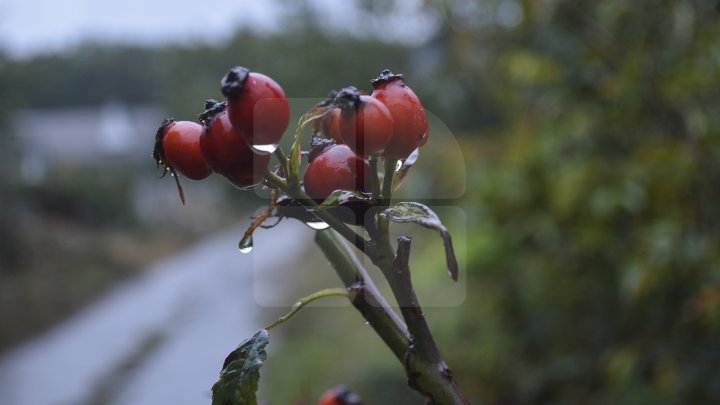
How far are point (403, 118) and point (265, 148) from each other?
123mm

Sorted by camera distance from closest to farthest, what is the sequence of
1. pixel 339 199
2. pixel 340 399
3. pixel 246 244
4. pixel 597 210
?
pixel 339 199 < pixel 246 244 < pixel 340 399 < pixel 597 210

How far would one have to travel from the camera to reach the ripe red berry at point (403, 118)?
2.04ft

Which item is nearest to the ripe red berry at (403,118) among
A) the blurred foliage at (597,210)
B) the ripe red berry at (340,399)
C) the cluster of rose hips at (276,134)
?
the cluster of rose hips at (276,134)

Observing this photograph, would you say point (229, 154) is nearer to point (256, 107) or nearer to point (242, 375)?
point (256, 107)

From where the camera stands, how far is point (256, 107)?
1.85 feet

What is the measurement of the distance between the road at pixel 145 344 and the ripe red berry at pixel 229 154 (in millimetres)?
3763

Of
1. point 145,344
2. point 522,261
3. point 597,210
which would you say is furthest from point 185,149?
point 145,344

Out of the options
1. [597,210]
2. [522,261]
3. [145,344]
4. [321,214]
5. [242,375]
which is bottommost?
[145,344]

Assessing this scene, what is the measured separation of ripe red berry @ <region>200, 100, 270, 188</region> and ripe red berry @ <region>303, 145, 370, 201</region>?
1.9 inches

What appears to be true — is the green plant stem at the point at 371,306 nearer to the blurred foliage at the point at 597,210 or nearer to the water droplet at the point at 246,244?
the water droplet at the point at 246,244

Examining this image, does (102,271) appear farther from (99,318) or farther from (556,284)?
(556,284)

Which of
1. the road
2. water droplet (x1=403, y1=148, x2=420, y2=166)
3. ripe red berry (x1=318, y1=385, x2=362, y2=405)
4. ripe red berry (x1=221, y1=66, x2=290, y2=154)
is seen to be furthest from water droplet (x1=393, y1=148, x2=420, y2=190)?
the road

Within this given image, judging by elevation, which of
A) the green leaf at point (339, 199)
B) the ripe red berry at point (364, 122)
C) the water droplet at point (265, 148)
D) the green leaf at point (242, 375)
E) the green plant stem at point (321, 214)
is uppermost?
the ripe red berry at point (364, 122)

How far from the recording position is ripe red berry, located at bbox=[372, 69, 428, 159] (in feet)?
2.04
